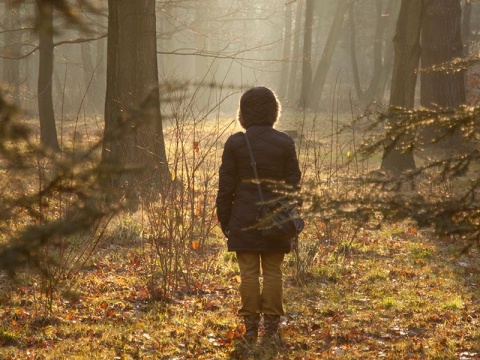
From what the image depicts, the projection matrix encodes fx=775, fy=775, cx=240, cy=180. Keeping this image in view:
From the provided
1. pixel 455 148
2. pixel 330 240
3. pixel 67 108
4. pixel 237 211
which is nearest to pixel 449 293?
pixel 330 240

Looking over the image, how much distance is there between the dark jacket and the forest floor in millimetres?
811

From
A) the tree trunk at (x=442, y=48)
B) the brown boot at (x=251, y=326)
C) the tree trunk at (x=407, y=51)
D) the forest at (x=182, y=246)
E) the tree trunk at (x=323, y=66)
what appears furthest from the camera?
the tree trunk at (x=323, y=66)

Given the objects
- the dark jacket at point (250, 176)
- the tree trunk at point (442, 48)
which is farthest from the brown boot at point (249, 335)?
the tree trunk at point (442, 48)

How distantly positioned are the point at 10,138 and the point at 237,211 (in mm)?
2613

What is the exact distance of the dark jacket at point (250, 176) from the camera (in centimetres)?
542

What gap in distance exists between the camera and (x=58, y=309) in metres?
6.38

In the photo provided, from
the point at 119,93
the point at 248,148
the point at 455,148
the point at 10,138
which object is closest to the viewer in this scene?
the point at 10,138

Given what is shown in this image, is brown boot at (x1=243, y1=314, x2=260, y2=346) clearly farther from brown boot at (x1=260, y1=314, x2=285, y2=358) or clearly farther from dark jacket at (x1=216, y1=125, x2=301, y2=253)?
dark jacket at (x1=216, y1=125, x2=301, y2=253)

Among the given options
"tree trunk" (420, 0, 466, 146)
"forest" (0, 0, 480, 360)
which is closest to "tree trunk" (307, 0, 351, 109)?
"tree trunk" (420, 0, 466, 146)

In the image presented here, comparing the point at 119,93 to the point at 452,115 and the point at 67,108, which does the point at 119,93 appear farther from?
the point at 67,108

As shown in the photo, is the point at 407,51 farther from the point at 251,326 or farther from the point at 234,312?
the point at 251,326

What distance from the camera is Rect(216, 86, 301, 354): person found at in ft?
17.8

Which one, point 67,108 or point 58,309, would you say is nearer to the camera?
point 58,309

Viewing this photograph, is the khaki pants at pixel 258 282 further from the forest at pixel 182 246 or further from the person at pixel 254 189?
the forest at pixel 182 246
